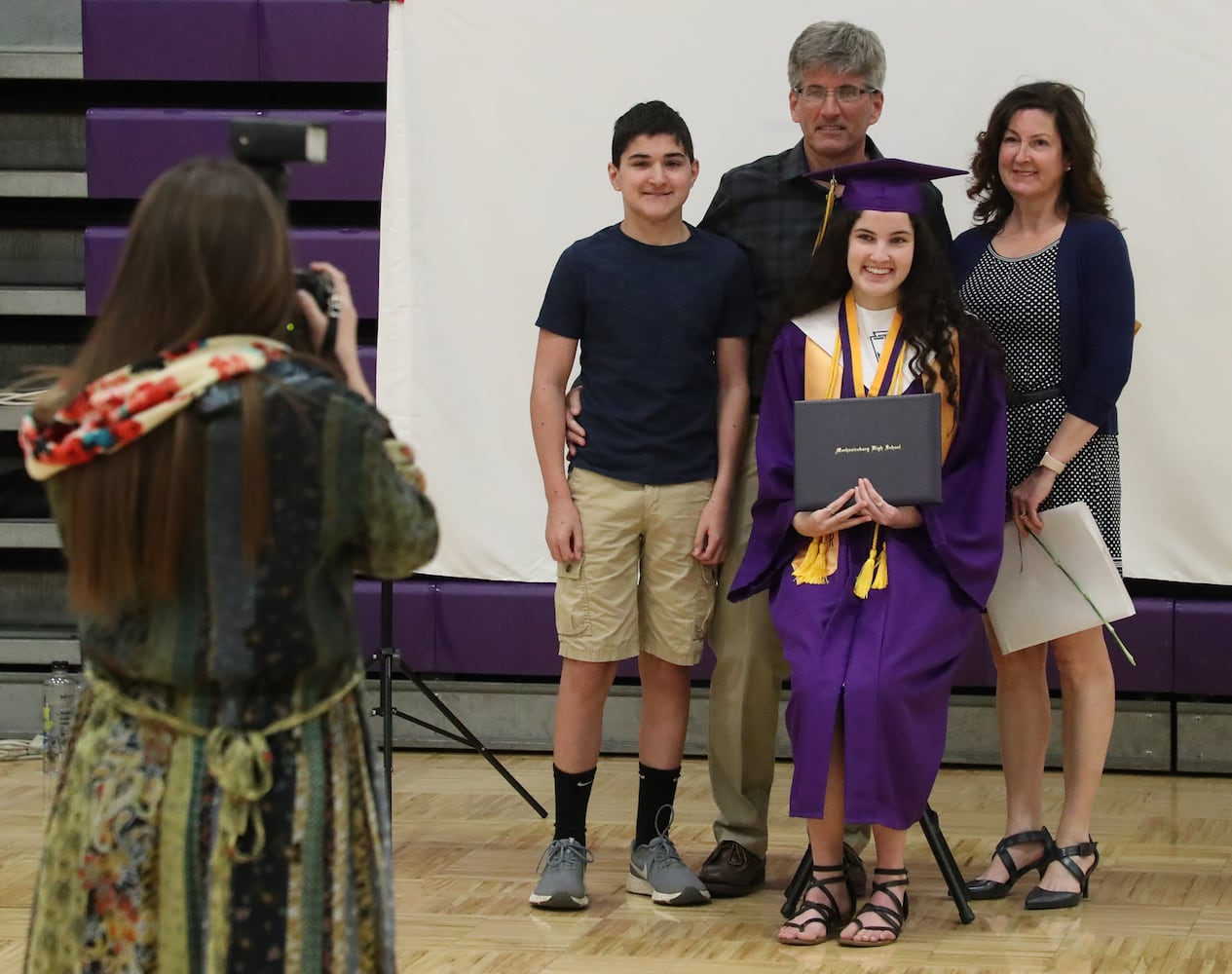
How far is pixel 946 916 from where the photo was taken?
10.7 feet

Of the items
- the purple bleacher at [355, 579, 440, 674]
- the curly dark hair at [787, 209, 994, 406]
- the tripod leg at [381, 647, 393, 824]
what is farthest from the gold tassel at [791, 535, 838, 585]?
the purple bleacher at [355, 579, 440, 674]

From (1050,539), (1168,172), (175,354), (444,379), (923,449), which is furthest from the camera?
(444,379)

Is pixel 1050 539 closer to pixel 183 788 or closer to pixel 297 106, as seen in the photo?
pixel 183 788

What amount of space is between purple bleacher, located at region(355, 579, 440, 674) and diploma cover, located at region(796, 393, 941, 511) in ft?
6.08

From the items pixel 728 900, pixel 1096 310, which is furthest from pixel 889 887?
pixel 1096 310

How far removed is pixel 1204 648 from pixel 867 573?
5.88 feet

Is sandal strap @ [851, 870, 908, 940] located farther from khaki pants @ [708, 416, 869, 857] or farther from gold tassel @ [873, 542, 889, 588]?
gold tassel @ [873, 542, 889, 588]

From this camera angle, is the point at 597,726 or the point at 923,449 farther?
the point at 597,726

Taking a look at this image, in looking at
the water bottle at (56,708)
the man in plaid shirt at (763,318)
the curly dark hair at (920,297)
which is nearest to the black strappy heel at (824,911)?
the man in plaid shirt at (763,318)

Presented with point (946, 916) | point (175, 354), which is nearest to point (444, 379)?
point (946, 916)

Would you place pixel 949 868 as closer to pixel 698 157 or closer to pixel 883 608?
pixel 883 608

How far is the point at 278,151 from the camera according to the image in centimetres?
181

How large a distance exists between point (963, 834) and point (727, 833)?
28.3 inches

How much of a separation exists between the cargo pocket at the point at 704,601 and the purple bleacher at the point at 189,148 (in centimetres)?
198
